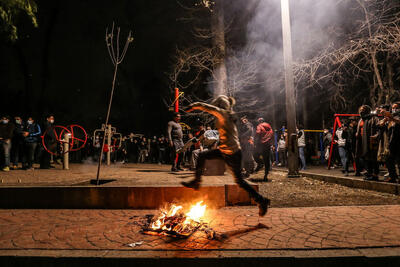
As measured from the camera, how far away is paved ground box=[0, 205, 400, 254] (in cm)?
336

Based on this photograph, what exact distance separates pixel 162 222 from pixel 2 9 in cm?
1011

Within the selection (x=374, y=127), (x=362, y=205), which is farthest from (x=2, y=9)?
(x=374, y=127)

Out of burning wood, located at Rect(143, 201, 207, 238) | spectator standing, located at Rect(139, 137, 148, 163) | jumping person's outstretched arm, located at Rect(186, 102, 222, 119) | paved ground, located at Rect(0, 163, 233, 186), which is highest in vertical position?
jumping person's outstretched arm, located at Rect(186, 102, 222, 119)

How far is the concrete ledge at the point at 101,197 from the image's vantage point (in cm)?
528

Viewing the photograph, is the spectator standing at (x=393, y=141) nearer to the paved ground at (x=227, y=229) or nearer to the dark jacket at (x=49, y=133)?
the paved ground at (x=227, y=229)

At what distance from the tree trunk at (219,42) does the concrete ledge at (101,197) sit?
9.49m

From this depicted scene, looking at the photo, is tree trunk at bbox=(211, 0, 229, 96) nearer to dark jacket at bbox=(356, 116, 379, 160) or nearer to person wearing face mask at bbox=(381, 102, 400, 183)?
dark jacket at bbox=(356, 116, 379, 160)

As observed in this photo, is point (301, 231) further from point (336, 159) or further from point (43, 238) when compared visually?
point (336, 159)

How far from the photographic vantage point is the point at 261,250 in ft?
10.5

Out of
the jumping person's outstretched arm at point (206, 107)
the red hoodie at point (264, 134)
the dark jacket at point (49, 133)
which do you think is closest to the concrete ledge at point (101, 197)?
the jumping person's outstretched arm at point (206, 107)

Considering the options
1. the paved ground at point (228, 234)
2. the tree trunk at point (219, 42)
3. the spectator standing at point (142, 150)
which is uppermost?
the tree trunk at point (219, 42)

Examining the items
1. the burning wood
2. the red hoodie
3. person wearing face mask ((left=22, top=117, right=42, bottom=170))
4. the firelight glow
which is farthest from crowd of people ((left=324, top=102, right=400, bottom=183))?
person wearing face mask ((left=22, top=117, right=42, bottom=170))

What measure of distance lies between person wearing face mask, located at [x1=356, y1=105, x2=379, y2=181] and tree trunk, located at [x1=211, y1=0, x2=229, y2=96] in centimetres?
749

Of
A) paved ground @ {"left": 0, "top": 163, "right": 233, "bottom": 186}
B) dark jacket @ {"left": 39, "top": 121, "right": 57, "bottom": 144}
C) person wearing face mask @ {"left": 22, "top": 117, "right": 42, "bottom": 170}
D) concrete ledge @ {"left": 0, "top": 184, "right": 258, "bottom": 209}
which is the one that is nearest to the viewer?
concrete ledge @ {"left": 0, "top": 184, "right": 258, "bottom": 209}
